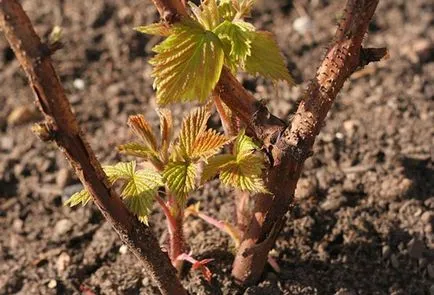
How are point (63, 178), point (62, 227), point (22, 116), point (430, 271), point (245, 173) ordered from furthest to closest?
point (22, 116)
point (63, 178)
point (62, 227)
point (430, 271)
point (245, 173)

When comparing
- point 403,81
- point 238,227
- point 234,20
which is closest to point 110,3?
point 403,81

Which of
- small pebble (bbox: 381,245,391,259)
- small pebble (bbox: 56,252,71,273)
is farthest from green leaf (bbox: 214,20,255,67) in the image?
small pebble (bbox: 56,252,71,273)

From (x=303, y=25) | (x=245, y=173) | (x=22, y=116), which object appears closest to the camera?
(x=245, y=173)

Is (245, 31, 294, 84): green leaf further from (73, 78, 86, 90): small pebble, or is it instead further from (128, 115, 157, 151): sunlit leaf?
(73, 78, 86, 90): small pebble

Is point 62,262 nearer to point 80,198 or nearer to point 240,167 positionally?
point 80,198

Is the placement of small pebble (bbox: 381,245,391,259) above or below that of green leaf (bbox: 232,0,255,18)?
below

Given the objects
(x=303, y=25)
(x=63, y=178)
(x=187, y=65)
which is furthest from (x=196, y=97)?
(x=303, y=25)
